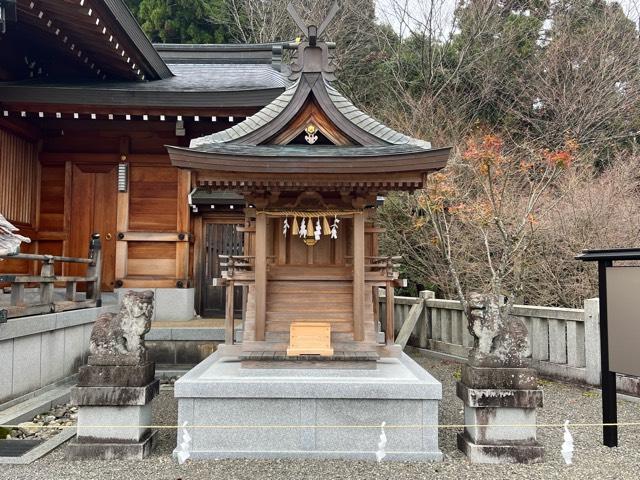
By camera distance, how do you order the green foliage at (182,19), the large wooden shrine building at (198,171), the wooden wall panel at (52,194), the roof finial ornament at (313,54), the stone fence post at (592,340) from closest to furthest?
1. the large wooden shrine building at (198,171)
2. the roof finial ornament at (313,54)
3. the stone fence post at (592,340)
4. the wooden wall panel at (52,194)
5. the green foliage at (182,19)

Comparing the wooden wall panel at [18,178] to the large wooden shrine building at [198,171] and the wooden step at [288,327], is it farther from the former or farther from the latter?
the wooden step at [288,327]

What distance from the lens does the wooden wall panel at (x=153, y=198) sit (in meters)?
9.73

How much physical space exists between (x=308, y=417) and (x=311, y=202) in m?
2.95

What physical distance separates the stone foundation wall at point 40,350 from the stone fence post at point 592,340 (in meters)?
8.82

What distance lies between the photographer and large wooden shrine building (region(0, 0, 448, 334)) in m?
5.88

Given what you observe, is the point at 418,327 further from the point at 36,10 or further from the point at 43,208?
the point at 36,10

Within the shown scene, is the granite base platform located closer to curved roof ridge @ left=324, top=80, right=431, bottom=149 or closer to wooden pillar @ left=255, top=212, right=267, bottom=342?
wooden pillar @ left=255, top=212, right=267, bottom=342

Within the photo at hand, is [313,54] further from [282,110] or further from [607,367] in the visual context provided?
[607,367]

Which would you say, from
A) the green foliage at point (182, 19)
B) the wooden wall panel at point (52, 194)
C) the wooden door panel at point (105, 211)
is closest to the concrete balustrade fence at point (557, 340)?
the wooden door panel at point (105, 211)

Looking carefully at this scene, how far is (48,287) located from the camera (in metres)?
7.20

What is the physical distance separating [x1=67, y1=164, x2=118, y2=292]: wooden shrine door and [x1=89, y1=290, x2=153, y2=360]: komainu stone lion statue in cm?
533

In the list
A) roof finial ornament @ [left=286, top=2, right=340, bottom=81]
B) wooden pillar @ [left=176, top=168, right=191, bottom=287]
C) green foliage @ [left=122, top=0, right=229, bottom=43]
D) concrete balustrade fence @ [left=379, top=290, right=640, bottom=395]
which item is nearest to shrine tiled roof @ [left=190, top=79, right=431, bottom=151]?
roof finial ornament @ [left=286, top=2, right=340, bottom=81]

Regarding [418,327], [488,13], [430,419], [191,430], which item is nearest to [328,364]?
[430,419]

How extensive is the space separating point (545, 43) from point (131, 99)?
16.3 metres
